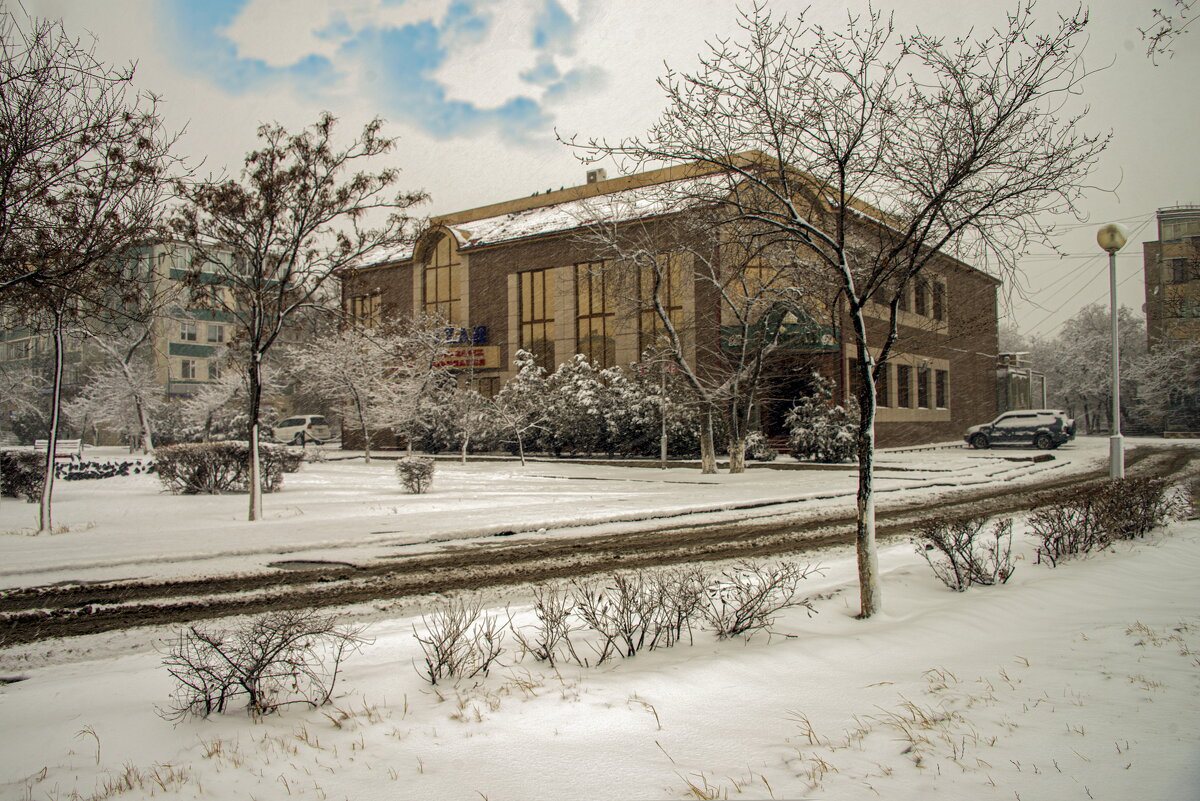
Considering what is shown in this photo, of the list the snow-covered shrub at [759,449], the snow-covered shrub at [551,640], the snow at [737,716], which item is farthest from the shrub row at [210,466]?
the snow-covered shrub at [759,449]

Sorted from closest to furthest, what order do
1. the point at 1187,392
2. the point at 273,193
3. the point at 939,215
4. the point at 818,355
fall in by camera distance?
the point at 939,215 < the point at 273,193 < the point at 818,355 < the point at 1187,392

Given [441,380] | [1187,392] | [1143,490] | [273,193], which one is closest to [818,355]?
[441,380]

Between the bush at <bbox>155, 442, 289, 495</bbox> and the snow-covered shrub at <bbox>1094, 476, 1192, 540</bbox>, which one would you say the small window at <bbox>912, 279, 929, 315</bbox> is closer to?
the snow-covered shrub at <bbox>1094, 476, 1192, 540</bbox>

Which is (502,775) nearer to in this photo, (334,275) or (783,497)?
(334,275)

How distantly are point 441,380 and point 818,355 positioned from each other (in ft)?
60.9

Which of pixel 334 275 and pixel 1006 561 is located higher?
pixel 334 275

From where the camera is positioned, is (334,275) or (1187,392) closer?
(334,275)

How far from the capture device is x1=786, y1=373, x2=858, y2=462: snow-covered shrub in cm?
2644

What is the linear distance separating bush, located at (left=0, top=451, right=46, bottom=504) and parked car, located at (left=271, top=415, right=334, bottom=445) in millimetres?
25130

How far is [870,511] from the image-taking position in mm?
6383

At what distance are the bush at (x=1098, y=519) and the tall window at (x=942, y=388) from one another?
3347cm

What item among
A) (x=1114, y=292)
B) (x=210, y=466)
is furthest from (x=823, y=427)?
(x=210, y=466)

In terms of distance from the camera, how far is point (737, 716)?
3.98 m

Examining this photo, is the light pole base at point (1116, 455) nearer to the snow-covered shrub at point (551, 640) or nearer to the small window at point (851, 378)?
the small window at point (851, 378)
